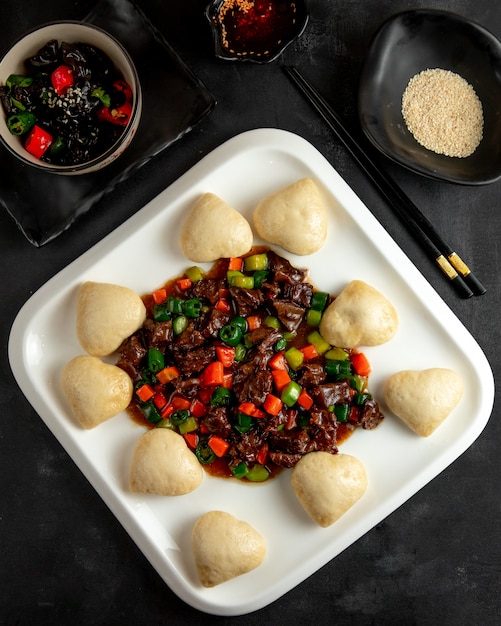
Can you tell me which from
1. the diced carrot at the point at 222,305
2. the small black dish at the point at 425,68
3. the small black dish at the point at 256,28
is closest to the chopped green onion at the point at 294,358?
the diced carrot at the point at 222,305

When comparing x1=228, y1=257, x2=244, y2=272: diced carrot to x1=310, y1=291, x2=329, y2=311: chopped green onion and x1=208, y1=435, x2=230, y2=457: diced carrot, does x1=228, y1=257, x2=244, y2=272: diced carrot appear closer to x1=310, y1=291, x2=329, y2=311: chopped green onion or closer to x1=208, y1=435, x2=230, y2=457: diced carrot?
x1=310, y1=291, x2=329, y2=311: chopped green onion

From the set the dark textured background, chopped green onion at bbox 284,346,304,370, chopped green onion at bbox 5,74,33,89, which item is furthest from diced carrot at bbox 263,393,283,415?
chopped green onion at bbox 5,74,33,89

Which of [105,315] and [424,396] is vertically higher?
[105,315]

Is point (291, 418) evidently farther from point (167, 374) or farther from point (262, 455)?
point (167, 374)

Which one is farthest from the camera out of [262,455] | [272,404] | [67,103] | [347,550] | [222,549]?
[347,550]

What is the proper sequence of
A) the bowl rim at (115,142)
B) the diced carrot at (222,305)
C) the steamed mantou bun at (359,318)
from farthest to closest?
the diced carrot at (222,305), the steamed mantou bun at (359,318), the bowl rim at (115,142)

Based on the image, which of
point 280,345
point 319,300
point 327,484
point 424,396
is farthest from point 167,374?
point 424,396

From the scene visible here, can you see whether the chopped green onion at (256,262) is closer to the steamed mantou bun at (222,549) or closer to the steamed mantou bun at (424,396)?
the steamed mantou bun at (424,396)
